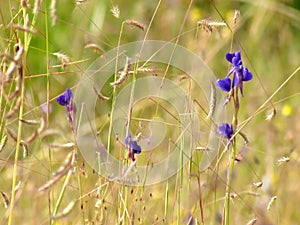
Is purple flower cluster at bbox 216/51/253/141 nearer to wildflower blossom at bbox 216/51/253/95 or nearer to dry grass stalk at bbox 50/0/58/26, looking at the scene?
wildflower blossom at bbox 216/51/253/95

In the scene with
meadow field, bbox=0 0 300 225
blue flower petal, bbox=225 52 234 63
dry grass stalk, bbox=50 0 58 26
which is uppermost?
dry grass stalk, bbox=50 0 58 26

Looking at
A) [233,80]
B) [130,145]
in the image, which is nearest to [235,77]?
[233,80]

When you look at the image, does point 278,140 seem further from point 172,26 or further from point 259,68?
point 172,26

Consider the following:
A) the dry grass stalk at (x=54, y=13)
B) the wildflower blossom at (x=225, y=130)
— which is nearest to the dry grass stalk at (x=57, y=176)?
the dry grass stalk at (x=54, y=13)

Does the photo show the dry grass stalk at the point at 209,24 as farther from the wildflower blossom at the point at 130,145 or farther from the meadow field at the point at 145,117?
the wildflower blossom at the point at 130,145

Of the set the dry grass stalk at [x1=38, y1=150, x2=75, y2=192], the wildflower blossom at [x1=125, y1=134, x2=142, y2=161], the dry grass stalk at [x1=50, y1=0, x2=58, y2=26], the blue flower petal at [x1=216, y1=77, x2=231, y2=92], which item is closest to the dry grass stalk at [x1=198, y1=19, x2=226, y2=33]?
the blue flower petal at [x1=216, y1=77, x2=231, y2=92]

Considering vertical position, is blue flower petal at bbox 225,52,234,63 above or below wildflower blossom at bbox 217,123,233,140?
above

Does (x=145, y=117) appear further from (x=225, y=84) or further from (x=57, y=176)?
(x=57, y=176)

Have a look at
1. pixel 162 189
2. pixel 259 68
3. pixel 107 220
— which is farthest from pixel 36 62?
pixel 107 220
